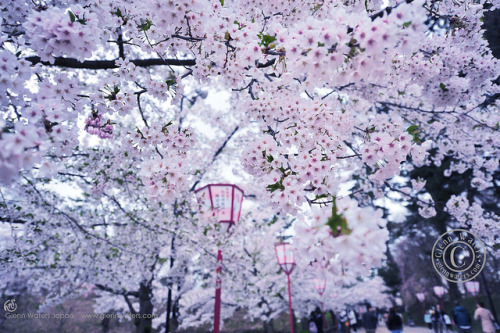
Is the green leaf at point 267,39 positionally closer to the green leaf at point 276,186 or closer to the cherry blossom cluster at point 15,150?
the green leaf at point 276,186

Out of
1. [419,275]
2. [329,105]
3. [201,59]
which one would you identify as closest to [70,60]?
[201,59]

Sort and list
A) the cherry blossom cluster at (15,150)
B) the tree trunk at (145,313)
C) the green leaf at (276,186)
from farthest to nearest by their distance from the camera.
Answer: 1. the tree trunk at (145,313)
2. the green leaf at (276,186)
3. the cherry blossom cluster at (15,150)

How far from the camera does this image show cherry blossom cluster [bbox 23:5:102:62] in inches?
76.1

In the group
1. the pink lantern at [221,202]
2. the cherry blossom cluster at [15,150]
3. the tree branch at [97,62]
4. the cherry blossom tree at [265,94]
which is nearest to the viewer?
the cherry blossom cluster at [15,150]

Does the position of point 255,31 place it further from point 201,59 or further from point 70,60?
point 70,60

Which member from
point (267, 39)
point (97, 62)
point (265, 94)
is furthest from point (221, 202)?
point (267, 39)

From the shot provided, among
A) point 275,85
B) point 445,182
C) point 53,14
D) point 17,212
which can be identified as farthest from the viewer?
point 445,182

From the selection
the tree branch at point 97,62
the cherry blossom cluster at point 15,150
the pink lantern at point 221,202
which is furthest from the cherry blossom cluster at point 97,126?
the pink lantern at point 221,202

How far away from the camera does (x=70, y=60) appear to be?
2859 mm

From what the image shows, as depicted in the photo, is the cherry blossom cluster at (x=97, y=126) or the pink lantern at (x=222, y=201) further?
the pink lantern at (x=222, y=201)

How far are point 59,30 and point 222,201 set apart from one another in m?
4.75

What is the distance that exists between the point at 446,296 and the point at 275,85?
32.6 meters

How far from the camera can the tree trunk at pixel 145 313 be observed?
8.13 meters

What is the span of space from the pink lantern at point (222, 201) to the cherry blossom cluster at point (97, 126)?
306cm
